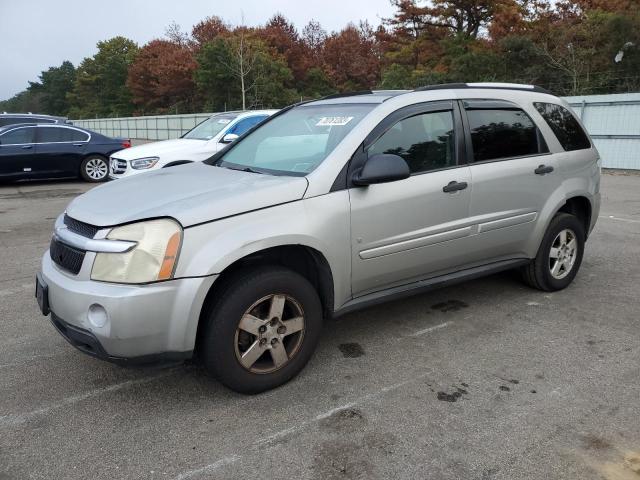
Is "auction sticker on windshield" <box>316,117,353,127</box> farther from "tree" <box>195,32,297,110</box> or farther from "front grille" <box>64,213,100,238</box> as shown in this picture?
"tree" <box>195,32,297,110</box>

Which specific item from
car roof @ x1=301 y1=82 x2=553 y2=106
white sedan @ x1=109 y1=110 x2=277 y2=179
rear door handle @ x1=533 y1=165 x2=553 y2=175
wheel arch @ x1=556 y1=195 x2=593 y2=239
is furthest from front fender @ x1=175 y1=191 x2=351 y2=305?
white sedan @ x1=109 y1=110 x2=277 y2=179

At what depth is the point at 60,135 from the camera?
508 inches

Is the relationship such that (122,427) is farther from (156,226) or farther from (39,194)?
(39,194)

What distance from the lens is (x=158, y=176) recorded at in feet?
12.3

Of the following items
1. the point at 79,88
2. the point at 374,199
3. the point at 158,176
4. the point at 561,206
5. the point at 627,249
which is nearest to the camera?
the point at 374,199

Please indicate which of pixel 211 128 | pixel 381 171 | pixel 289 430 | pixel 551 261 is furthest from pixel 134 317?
pixel 211 128

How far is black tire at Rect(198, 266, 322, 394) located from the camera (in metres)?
2.89

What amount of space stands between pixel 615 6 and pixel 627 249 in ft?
83.3

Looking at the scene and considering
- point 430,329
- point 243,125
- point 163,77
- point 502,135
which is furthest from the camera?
point 163,77

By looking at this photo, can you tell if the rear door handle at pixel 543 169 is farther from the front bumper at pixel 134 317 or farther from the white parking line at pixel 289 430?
the front bumper at pixel 134 317

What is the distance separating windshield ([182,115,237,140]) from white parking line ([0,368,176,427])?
690 centimetres

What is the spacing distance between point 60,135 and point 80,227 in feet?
37.0

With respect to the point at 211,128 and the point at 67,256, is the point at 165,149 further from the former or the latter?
the point at 67,256

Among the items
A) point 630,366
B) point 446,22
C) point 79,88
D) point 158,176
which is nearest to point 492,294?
point 630,366
